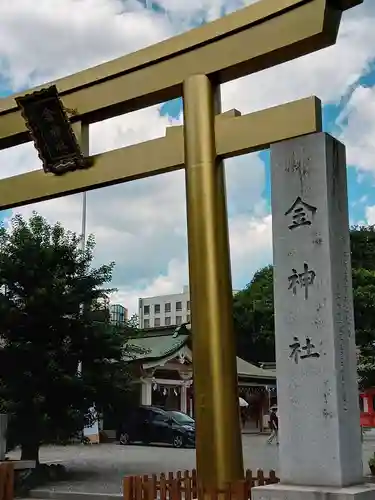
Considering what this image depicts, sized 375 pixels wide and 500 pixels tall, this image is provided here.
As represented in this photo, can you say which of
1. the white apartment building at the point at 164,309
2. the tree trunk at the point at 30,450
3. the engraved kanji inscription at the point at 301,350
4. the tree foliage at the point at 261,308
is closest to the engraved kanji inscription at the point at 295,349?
the engraved kanji inscription at the point at 301,350

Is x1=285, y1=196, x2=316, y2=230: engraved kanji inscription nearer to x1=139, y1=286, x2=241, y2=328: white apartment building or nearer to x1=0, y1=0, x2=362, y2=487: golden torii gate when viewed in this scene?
x1=0, y1=0, x2=362, y2=487: golden torii gate

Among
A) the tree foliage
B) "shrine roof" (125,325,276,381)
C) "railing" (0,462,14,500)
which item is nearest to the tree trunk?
"railing" (0,462,14,500)

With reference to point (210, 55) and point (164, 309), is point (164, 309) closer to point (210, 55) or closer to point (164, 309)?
point (164, 309)

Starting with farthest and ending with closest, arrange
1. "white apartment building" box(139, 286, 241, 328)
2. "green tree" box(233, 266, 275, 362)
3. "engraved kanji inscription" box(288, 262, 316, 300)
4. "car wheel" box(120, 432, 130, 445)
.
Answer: "white apartment building" box(139, 286, 241, 328), "green tree" box(233, 266, 275, 362), "car wheel" box(120, 432, 130, 445), "engraved kanji inscription" box(288, 262, 316, 300)

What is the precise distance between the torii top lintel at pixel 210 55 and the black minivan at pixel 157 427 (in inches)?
624

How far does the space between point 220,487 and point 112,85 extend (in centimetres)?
416

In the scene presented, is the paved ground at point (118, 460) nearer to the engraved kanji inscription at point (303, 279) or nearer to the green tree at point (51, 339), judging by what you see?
the green tree at point (51, 339)

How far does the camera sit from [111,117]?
718 cm

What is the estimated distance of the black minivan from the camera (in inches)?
856

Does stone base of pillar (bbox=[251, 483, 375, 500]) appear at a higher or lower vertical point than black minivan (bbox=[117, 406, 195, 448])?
higher

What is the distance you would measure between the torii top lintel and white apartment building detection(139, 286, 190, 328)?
67.2 metres

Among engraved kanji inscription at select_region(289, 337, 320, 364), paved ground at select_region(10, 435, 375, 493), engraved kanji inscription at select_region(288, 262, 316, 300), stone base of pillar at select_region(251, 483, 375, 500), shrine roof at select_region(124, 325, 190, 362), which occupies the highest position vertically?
shrine roof at select_region(124, 325, 190, 362)

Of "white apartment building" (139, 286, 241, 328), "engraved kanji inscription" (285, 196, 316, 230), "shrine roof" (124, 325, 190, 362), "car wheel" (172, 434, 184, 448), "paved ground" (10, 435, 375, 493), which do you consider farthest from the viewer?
"white apartment building" (139, 286, 241, 328)

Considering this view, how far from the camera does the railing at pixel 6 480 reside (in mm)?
7785
